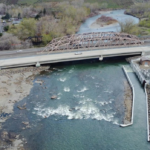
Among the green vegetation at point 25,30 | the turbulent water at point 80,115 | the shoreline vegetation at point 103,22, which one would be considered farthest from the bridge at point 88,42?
the shoreline vegetation at point 103,22

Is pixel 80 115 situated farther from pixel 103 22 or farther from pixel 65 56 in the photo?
pixel 103 22

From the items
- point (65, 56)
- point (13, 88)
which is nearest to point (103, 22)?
point (65, 56)

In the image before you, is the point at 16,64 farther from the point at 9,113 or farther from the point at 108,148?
the point at 108,148

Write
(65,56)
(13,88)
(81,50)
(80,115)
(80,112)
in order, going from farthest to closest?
(81,50) → (65,56) → (13,88) → (80,112) → (80,115)

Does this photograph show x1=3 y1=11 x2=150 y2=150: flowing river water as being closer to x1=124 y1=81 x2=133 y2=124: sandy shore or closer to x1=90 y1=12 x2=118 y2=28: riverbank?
x1=124 y1=81 x2=133 y2=124: sandy shore

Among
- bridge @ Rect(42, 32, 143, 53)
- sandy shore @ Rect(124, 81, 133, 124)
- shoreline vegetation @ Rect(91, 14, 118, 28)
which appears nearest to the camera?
sandy shore @ Rect(124, 81, 133, 124)

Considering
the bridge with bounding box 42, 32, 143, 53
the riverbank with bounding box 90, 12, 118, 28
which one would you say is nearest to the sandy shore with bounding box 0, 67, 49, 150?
the bridge with bounding box 42, 32, 143, 53

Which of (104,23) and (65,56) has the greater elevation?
(104,23)
